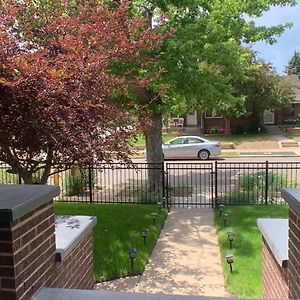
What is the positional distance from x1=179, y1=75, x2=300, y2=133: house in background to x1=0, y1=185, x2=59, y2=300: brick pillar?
3176cm

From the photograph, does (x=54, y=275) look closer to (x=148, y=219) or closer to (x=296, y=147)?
(x=148, y=219)

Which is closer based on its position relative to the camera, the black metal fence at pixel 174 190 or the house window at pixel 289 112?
the black metal fence at pixel 174 190

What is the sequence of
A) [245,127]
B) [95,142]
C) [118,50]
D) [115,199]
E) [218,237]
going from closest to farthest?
[95,142] → [118,50] → [218,237] → [115,199] → [245,127]

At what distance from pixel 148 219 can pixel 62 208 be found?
7.85 feet

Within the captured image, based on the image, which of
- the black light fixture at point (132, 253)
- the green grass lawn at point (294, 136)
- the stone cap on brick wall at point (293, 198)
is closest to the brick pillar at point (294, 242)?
the stone cap on brick wall at point (293, 198)

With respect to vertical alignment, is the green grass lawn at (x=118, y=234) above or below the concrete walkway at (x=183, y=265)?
above

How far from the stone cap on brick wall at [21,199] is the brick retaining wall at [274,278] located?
6.29 feet

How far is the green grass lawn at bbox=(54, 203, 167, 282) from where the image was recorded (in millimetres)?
6157

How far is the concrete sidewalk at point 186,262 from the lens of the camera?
5.62 metres

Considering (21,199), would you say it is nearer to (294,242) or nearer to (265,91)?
(294,242)

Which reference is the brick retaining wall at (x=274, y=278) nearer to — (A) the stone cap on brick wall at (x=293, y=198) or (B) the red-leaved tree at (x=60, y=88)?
(A) the stone cap on brick wall at (x=293, y=198)

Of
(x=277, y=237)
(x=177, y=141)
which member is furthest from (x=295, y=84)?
(x=277, y=237)

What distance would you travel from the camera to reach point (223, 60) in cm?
958

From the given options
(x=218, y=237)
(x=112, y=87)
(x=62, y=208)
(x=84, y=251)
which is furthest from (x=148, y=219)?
(x=84, y=251)
